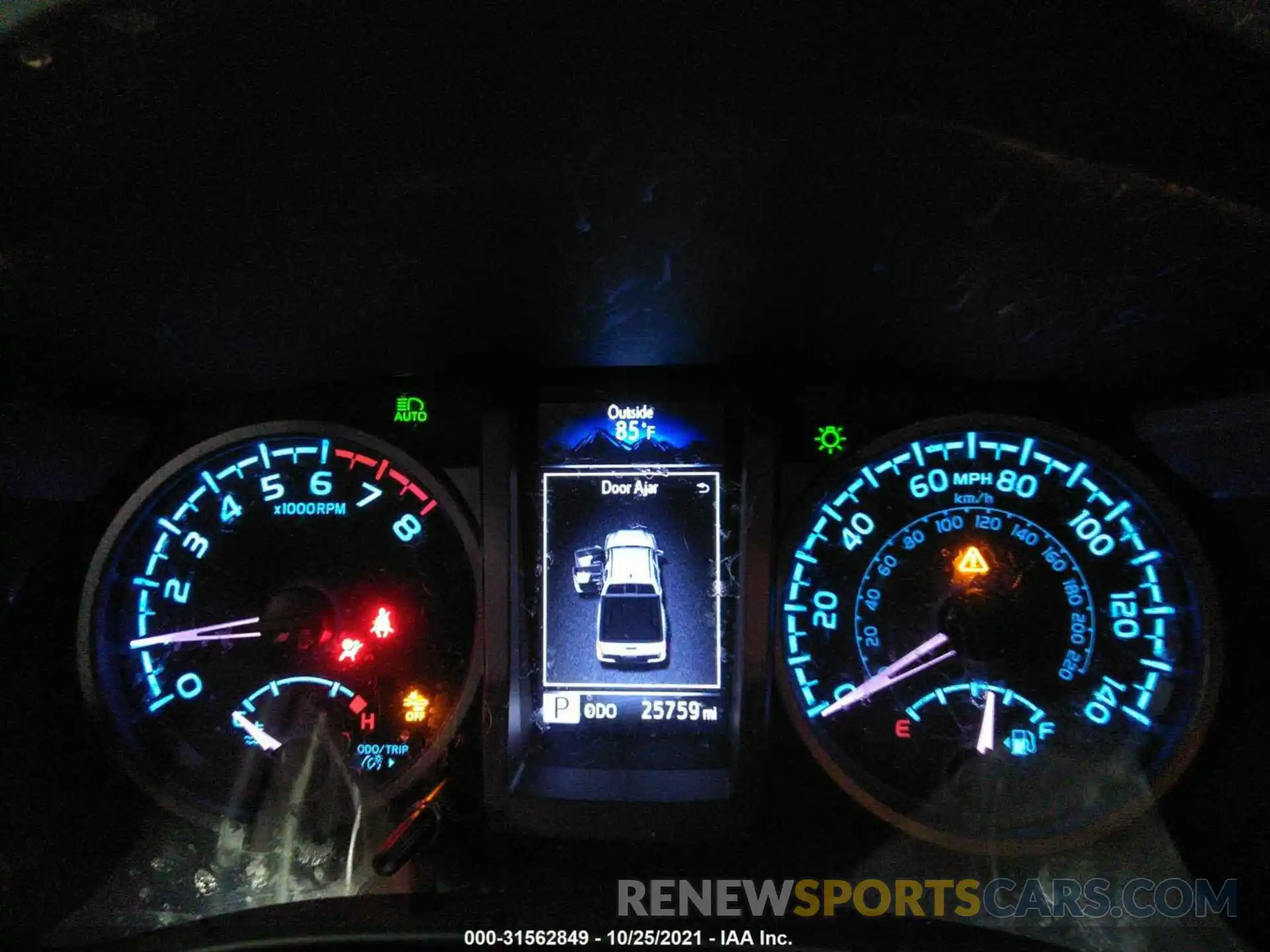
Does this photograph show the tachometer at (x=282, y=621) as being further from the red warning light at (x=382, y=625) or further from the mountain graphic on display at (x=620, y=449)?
the mountain graphic on display at (x=620, y=449)

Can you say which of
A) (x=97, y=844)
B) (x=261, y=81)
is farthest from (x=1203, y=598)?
(x=97, y=844)

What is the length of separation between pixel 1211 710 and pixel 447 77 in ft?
6.55

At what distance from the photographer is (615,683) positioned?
230 cm

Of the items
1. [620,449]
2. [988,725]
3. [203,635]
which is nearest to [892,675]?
[988,725]

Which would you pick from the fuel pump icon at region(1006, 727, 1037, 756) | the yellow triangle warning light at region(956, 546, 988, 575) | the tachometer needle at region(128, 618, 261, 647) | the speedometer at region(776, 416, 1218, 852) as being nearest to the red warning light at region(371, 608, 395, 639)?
the tachometer needle at region(128, 618, 261, 647)

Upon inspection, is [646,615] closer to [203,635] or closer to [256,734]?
[256,734]

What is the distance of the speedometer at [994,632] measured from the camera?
2.12 metres

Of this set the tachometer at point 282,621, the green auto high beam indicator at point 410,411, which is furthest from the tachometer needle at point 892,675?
the green auto high beam indicator at point 410,411

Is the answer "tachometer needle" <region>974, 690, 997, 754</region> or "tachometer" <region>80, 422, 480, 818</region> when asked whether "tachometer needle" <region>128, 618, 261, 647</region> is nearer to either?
"tachometer" <region>80, 422, 480, 818</region>

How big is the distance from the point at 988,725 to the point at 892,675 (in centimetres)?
24

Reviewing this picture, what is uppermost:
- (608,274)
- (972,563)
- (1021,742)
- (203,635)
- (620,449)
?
(608,274)

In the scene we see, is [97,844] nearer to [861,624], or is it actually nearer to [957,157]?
[861,624]

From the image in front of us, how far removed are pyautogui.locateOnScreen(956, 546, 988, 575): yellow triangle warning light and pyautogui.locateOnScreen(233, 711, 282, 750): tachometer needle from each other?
167 centimetres

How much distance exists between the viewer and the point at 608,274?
177 cm
